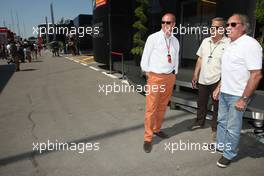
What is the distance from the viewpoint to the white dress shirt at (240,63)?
9.45ft

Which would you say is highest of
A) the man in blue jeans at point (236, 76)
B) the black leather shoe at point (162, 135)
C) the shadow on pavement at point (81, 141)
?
the man in blue jeans at point (236, 76)

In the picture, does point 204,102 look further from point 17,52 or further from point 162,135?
point 17,52

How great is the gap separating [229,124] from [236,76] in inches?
25.8

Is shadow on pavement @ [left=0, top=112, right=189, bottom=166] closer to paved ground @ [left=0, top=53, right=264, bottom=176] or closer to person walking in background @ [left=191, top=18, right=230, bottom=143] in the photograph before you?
paved ground @ [left=0, top=53, right=264, bottom=176]

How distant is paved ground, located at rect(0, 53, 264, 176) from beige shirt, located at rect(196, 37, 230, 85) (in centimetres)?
106

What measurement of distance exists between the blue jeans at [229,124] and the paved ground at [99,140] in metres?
0.27

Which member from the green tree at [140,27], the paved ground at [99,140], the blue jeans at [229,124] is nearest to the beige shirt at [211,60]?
the blue jeans at [229,124]

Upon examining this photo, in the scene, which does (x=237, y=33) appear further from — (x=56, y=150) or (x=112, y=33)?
(x=112, y=33)

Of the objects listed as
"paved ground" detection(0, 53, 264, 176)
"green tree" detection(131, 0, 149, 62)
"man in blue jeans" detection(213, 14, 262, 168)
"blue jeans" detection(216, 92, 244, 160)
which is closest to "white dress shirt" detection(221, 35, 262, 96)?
"man in blue jeans" detection(213, 14, 262, 168)

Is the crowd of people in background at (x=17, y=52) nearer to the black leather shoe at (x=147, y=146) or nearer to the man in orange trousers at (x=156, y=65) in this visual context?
the man in orange trousers at (x=156, y=65)

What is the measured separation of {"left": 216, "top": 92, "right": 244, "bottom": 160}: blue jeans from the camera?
3201 mm

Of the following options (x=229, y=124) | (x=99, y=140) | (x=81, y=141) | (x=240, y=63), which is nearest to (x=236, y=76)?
(x=240, y=63)

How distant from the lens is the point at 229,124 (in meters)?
3.29

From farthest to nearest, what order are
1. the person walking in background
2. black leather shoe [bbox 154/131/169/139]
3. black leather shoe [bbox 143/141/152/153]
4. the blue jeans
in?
black leather shoe [bbox 154/131/169/139] < the person walking in background < black leather shoe [bbox 143/141/152/153] < the blue jeans
